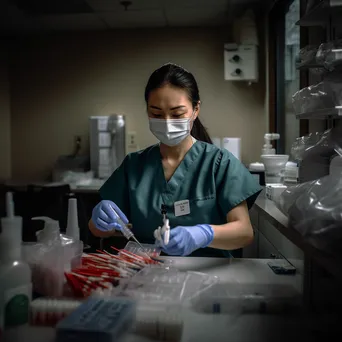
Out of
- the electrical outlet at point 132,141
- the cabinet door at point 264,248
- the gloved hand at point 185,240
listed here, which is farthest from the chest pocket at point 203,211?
the electrical outlet at point 132,141

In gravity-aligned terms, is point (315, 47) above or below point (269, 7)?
below

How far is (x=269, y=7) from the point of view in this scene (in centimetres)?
296

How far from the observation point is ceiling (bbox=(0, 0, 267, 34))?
294 cm

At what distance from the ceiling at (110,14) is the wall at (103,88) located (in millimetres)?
117

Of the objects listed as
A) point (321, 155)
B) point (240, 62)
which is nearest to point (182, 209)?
point (321, 155)

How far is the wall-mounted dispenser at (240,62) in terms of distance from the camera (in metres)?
3.10

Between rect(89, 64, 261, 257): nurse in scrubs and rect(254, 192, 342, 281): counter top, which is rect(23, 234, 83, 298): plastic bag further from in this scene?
rect(254, 192, 342, 281): counter top

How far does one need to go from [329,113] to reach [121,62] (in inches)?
107

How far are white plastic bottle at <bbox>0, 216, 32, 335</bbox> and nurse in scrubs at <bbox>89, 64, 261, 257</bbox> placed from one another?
448 mm

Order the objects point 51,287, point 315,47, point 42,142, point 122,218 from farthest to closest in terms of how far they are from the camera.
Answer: point 42,142 < point 315,47 < point 122,218 < point 51,287

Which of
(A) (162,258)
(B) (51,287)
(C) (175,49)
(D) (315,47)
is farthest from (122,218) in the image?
(C) (175,49)

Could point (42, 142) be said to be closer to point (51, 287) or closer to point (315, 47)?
point (315, 47)

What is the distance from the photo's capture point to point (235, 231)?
105 cm

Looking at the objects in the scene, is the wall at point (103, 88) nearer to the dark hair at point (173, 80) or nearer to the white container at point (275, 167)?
the white container at point (275, 167)
